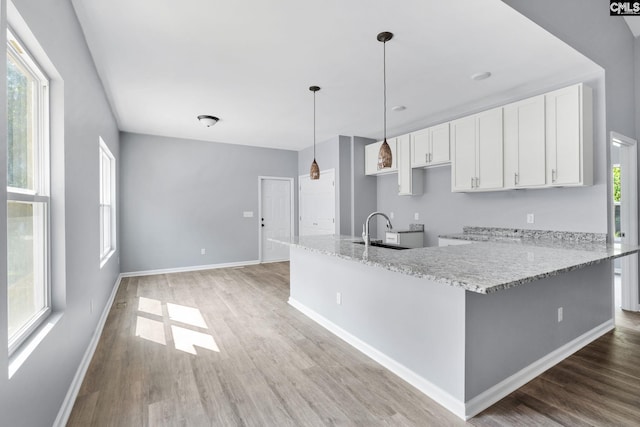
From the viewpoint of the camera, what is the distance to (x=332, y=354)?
2.62 m

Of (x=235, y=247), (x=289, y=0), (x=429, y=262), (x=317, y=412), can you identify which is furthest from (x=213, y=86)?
(x=235, y=247)

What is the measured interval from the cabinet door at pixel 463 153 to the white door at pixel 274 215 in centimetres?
373

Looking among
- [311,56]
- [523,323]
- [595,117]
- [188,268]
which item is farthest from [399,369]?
[188,268]

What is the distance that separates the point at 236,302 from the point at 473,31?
3.73m

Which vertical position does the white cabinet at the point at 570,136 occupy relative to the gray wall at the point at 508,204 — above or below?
above

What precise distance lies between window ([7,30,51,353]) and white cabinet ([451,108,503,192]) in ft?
13.3

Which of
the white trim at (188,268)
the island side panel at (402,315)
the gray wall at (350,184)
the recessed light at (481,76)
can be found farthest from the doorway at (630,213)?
the white trim at (188,268)

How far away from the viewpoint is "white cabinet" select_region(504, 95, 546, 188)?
331 centimetres

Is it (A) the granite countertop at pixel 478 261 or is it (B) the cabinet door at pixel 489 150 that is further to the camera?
(B) the cabinet door at pixel 489 150

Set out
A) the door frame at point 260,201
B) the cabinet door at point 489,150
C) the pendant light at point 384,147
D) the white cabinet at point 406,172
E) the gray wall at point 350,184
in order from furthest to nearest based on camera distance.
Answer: the door frame at point 260,201 → the gray wall at point 350,184 → the white cabinet at point 406,172 → the cabinet door at point 489,150 → the pendant light at point 384,147

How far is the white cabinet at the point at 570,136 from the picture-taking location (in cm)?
302

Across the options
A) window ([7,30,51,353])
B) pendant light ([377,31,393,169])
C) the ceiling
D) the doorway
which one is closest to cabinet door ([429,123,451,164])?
the ceiling

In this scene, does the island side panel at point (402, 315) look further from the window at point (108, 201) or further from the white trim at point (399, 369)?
the window at point (108, 201)

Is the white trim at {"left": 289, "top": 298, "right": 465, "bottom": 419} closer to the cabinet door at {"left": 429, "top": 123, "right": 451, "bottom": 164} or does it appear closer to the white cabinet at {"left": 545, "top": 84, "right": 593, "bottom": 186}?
the white cabinet at {"left": 545, "top": 84, "right": 593, "bottom": 186}
